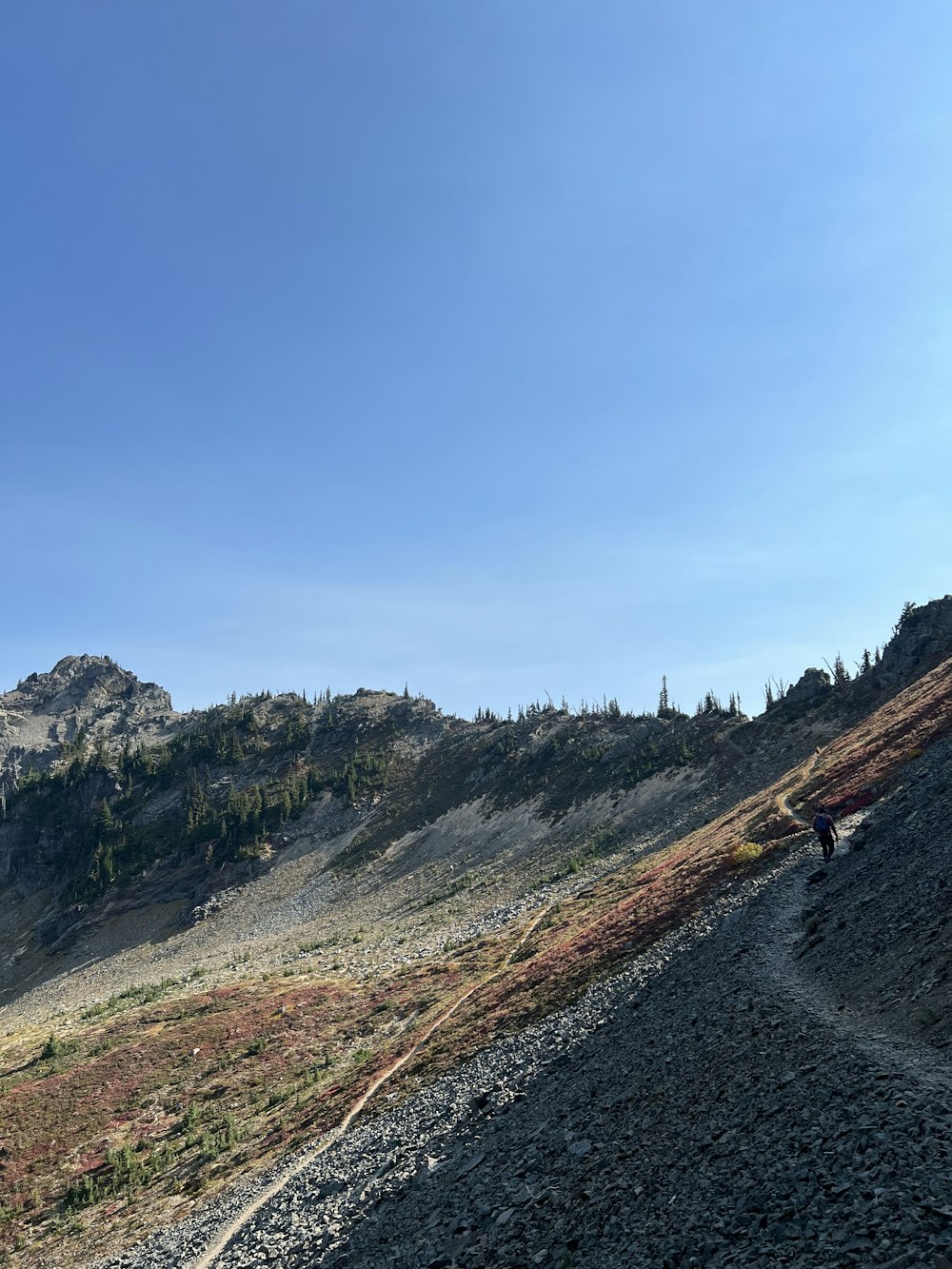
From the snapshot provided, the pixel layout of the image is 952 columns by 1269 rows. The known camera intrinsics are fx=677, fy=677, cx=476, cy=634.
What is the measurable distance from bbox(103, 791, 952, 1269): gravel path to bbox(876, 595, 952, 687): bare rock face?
64680mm

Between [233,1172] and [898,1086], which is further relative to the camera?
[233,1172]

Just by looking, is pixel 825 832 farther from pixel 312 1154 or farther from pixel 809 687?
pixel 809 687

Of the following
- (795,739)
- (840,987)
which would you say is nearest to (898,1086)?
(840,987)

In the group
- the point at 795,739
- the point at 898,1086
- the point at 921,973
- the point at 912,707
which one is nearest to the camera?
the point at 898,1086

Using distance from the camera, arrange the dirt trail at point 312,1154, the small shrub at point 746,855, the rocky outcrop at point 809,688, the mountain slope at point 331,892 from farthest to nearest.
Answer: the rocky outcrop at point 809,688 → the small shrub at point 746,855 → the mountain slope at point 331,892 → the dirt trail at point 312,1154

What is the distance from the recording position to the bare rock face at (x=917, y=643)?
3147 inches

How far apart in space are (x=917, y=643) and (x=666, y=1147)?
85396 millimetres

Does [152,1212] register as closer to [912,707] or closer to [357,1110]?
[357,1110]

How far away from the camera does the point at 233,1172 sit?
27.0 meters

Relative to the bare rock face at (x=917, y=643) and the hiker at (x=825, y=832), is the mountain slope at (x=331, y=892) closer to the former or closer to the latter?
the bare rock face at (x=917, y=643)

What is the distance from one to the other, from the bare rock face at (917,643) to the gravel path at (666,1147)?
64680 mm

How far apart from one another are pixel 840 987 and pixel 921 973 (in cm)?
233

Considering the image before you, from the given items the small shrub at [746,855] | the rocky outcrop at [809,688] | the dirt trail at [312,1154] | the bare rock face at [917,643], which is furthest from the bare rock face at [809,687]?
the dirt trail at [312,1154]

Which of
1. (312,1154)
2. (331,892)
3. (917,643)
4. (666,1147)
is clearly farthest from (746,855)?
(331,892)
